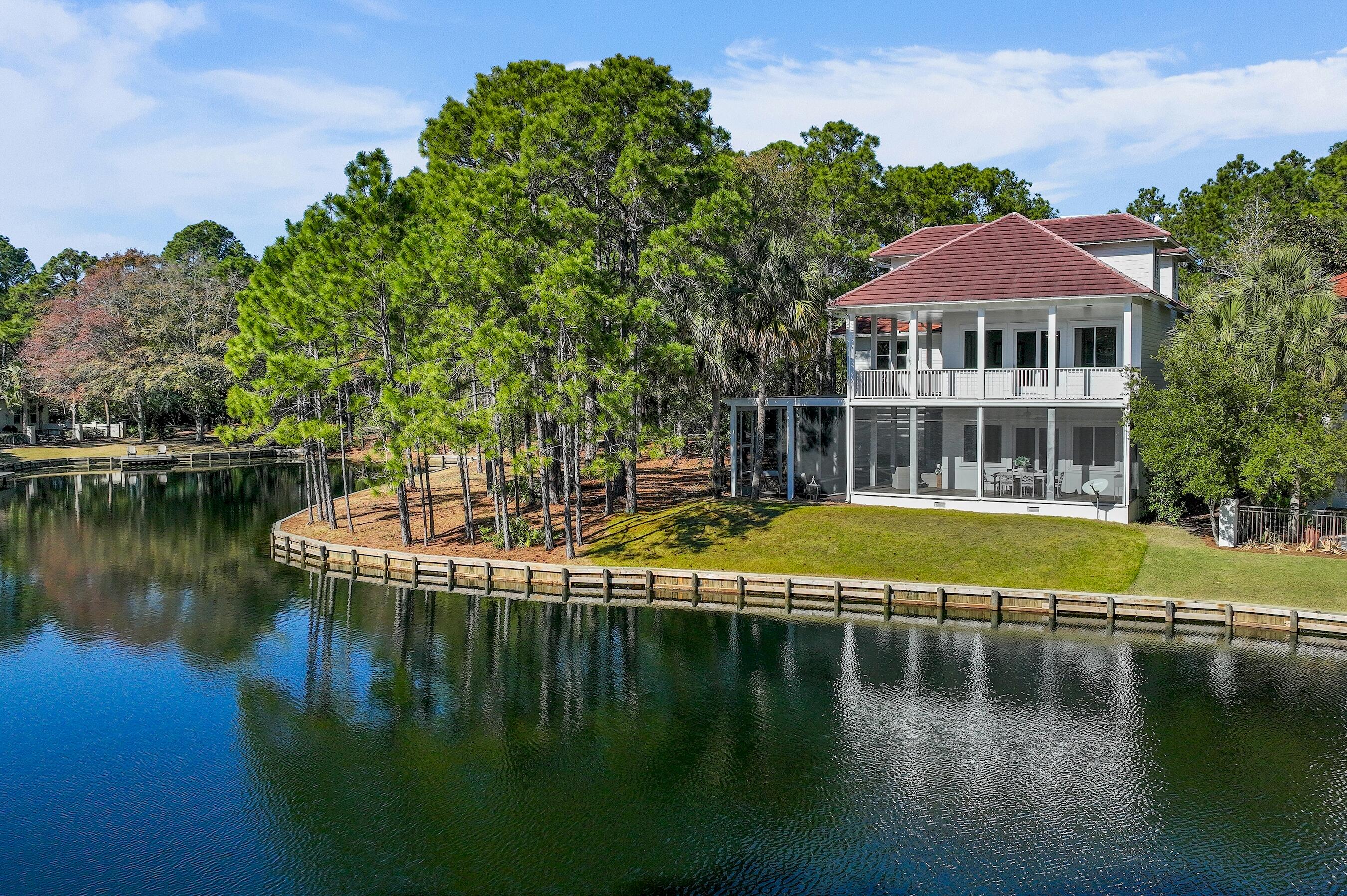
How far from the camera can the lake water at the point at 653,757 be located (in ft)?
42.1

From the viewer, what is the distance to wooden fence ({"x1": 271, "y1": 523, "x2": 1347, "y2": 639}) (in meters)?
23.2

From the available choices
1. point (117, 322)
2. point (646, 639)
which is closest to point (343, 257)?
point (646, 639)

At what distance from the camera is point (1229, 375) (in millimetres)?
27594

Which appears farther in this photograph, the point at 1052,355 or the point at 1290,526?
the point at 1052,355

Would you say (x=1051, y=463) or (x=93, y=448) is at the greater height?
(x=1051, y=463)

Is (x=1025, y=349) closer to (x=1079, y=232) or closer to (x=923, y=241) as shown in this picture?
(x=1079, y=232)

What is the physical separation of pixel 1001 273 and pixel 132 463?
65141mm

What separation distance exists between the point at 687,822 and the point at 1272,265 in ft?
87.5

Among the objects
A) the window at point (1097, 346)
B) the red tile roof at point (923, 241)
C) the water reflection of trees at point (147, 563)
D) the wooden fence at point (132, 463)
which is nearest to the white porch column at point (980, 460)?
the window at point (1097, 346)

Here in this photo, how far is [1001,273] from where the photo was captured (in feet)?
108

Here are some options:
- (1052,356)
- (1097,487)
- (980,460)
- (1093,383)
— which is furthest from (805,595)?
(1093,383)

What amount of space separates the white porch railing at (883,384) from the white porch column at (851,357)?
11cm

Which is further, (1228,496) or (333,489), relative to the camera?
(333,489)

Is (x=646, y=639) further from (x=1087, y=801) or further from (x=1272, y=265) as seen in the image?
(x=1272, y=265)
